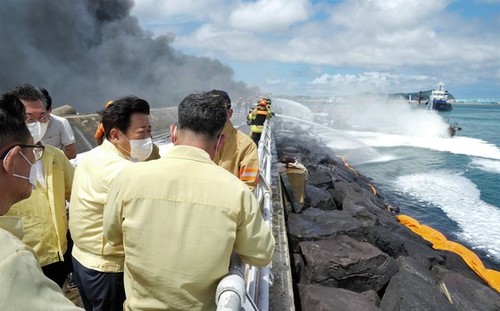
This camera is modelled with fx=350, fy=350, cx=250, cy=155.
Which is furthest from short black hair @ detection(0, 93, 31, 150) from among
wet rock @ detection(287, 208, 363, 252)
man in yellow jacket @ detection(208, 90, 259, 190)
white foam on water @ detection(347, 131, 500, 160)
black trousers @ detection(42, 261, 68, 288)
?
white foam on water @ detection(347, 131, 500, 160)

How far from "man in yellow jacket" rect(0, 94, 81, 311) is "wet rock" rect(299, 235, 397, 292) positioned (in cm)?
331

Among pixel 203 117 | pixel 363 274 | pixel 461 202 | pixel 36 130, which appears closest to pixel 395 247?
pixel 363 274

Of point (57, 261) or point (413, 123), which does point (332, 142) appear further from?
point (57, 261)

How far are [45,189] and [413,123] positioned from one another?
45.3 m

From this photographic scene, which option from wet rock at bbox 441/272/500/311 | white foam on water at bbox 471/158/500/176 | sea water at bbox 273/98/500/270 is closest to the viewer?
wet rock at bbox 441/272/500/311

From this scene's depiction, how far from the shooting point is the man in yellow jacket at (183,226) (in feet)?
4.84

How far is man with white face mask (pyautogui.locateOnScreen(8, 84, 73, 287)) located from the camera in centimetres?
226

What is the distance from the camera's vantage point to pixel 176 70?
39281mm

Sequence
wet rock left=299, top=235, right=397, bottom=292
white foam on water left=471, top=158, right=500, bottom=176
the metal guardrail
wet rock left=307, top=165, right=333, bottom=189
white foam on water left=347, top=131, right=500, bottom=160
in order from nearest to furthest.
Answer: the metal guardrail → wet rock left=299, top=235, right=397, bottom=292 → wet rock left=307, top=165, right=333, bottom=189 → white foam on water left=471, top=158, right=500, bottom=176 → white foam on water left=347, top=131, right=500, bottom=160

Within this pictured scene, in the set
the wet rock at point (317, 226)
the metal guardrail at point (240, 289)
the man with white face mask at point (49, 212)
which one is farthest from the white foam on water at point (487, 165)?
the man with white face mask at point (49, 212)

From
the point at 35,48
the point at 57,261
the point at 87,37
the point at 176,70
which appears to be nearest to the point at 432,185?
the point at 57,261

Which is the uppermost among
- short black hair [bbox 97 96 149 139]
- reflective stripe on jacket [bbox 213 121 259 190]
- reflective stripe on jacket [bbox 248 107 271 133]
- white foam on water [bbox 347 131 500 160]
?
short black hair [bbox 97 96 149 139]

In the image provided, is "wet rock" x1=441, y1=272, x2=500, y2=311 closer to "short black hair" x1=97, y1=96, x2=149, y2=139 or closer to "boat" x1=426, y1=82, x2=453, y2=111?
"short black hair" x1=97, y1=96, x2=149, y2=139

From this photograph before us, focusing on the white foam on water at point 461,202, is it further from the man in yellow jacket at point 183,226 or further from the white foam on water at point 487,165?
the man in yellow jacket at point 183,226
